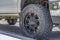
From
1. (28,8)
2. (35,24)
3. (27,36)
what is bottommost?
(27,36)

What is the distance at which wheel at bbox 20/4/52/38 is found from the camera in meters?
5.33

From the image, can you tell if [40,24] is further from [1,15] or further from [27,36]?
[1,15]

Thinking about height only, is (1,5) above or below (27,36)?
above

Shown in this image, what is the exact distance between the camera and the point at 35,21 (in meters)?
5.61

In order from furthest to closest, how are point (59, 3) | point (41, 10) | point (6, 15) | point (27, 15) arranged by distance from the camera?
point (6, 15) → point (27, 15) → point (41, 10) → point (59, 3)

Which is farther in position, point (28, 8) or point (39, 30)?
point (28, 8)

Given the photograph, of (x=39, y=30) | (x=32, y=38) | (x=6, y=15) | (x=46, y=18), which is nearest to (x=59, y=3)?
(x=46, y=18)

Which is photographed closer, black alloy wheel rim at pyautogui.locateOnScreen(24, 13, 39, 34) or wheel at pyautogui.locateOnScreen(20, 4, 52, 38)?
wheel at pyautogui.locateOnScreen(20, 4, 52, 38)

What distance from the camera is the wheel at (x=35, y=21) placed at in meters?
5.33

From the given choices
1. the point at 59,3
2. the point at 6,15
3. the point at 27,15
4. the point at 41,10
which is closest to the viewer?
the point at 59,3

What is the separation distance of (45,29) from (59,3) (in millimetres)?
785

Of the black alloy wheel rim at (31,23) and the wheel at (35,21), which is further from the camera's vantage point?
the black alloy wheel rim at (31,23)

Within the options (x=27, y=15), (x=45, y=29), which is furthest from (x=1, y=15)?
(x=45, y=29)

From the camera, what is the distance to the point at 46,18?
17.7 ft
